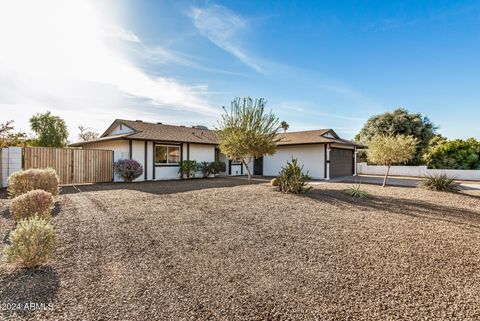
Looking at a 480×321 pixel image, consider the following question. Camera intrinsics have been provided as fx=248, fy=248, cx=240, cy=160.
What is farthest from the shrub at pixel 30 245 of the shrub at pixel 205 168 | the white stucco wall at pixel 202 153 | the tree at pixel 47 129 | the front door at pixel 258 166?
the tree at pixel 47 129

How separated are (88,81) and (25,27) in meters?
3.95

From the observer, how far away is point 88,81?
37.8ft

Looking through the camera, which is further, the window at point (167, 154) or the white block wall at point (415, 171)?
the white block wall at point (415, 171)

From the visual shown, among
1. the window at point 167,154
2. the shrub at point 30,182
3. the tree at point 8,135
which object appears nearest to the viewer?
the shrub at point 30,182

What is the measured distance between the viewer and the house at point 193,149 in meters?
16.4

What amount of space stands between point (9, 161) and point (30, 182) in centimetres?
566

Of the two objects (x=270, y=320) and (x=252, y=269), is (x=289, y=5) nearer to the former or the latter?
(x=252, y=269)

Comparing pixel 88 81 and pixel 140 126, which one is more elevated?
pixel 88 81

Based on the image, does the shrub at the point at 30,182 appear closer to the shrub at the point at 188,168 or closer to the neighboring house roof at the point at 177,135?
the neighboring house roof at the point at 177,135

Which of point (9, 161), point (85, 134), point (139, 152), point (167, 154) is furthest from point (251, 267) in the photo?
point (85, 134)

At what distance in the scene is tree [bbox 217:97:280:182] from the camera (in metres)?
14.0

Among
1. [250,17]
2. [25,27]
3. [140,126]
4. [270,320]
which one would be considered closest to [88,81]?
[25,27]

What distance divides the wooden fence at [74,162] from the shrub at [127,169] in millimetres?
686

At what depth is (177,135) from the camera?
61.7 feet
